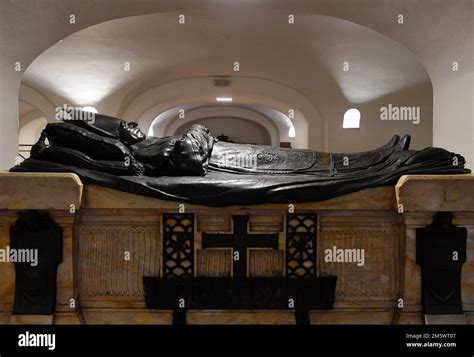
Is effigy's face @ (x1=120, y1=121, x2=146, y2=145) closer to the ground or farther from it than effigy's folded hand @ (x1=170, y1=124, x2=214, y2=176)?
farther from it

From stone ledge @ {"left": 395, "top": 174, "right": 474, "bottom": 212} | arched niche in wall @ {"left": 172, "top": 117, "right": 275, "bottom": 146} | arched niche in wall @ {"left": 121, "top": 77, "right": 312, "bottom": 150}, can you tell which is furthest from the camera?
arched niche in wall @ {"left": 172, "top": 117, "right": 275, "bottom": 146}

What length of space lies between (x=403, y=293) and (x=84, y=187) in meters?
1.94

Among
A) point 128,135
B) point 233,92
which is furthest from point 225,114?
point 128,135

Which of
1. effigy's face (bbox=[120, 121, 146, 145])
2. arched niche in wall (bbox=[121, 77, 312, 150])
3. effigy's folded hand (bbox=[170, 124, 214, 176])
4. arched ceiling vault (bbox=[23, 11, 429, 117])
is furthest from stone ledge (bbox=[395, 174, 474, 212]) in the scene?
arched niche in wall (bbox=[121, 77, 312, 150])

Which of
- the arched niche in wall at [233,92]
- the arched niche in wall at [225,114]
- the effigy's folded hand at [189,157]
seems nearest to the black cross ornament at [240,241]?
the effigy's folded hand at [189,157]

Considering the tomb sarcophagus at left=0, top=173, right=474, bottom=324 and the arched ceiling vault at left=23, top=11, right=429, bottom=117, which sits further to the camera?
the arched ceiling vault at left=23, top=11, right=429, bottom=117

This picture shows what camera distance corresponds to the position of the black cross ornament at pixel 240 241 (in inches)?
95.3

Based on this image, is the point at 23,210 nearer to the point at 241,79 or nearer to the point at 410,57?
the point at 410,57

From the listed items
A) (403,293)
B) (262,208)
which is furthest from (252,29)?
(403,293)

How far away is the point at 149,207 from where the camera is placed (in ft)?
7.80

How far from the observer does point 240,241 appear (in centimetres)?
242

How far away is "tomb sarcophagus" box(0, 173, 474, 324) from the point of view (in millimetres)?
2363

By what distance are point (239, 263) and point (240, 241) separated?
14 centimetres

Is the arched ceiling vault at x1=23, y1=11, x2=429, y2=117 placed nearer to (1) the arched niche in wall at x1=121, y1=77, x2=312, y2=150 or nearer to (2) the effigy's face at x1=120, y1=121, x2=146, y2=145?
(1) the arched niche in wall at x1=121, y1=77, x2=312, y2=150
